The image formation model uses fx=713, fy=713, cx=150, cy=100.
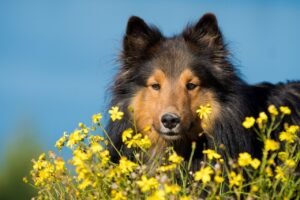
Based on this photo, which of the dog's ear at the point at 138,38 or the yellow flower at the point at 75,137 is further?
the dog's ear at the point at 138,38

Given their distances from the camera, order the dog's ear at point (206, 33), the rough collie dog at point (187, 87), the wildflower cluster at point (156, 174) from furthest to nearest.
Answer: the dog's ear at point (206, 33), the rough collie dog at point (187, 87), the wildflower cluster at point (156, 174)

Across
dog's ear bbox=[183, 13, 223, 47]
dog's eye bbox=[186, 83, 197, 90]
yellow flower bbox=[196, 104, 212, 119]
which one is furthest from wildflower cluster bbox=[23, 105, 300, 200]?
dog's ear bbox=[183, 13, 223, 47]

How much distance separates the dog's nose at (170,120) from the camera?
6.52 meters

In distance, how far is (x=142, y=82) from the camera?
707 centimetres

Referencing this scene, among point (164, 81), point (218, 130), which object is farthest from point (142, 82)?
point (218, 130)

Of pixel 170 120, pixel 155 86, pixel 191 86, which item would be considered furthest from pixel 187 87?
pixel 170 120

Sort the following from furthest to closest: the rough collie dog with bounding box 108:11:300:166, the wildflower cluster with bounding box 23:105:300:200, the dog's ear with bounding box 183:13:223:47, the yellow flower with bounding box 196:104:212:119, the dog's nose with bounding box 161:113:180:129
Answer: the dog's ear with bounding box 183:13:223:47 → the rough collie dog with bounding box 108:11:300:166 → the dog's nose with bounding box 161:113:180:129 → the yellow flower with bounding box 196:104:212:119 → the wildflower cluster with bounding box 23:105:300:200

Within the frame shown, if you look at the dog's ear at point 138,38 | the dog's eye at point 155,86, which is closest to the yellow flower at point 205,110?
the dog's eye at point 155,86

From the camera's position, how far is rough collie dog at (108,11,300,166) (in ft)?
22.5

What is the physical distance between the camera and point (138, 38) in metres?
7.27

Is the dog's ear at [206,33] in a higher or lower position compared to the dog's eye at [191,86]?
higher

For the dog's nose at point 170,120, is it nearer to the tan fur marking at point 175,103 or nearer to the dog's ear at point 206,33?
the tan fur marking at point 175,103

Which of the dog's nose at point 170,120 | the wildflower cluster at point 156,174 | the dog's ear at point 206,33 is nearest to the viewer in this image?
the wildflower cluster at point 156,174

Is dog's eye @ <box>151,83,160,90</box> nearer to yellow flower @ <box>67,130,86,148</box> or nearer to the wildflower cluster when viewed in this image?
the wildflower cluster
